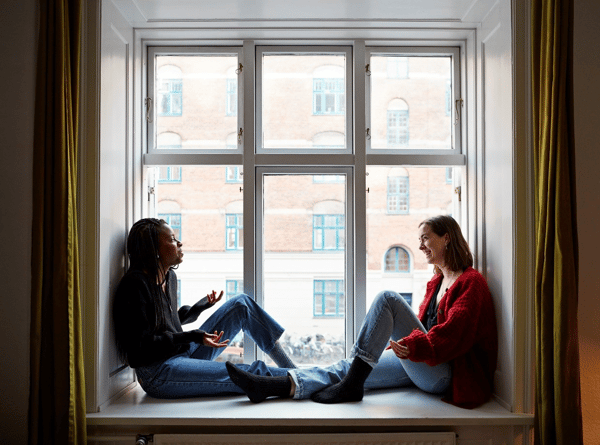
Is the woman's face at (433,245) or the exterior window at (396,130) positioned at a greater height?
the exterior window at (396,130)

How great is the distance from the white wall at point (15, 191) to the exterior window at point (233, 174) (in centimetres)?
94

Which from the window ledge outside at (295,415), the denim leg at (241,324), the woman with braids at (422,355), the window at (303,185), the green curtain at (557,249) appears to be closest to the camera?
the green curtain at (557,249)

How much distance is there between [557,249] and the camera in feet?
5.95

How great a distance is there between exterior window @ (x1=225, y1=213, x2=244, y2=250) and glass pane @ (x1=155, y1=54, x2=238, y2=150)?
0.36m

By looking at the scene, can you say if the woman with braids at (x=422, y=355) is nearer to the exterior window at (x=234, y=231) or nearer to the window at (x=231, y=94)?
the exterior window at (x=234, y=231)

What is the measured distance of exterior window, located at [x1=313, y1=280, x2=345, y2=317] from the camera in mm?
2613

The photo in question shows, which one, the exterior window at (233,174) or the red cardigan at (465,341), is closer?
the red cardigan at (465,341)

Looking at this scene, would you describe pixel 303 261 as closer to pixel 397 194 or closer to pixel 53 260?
pixel 397 194

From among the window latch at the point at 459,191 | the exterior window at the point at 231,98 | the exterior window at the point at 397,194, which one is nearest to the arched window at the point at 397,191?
the exterior window at the point at 397,194

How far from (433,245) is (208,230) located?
1.11 metres

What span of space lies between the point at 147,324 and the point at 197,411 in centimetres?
41

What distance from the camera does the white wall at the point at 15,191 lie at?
1.89 m

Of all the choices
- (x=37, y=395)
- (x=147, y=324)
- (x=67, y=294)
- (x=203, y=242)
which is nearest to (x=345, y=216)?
(x=203, y=242)

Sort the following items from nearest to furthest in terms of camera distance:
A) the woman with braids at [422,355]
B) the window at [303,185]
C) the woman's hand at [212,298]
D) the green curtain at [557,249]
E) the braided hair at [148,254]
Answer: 1. the green curtain at [557,249]
2. the woman with braids at [422,355]
3. the braided hair at [148,254]
4. the woman's hand at [212,298]
5. the window at [303,185]
